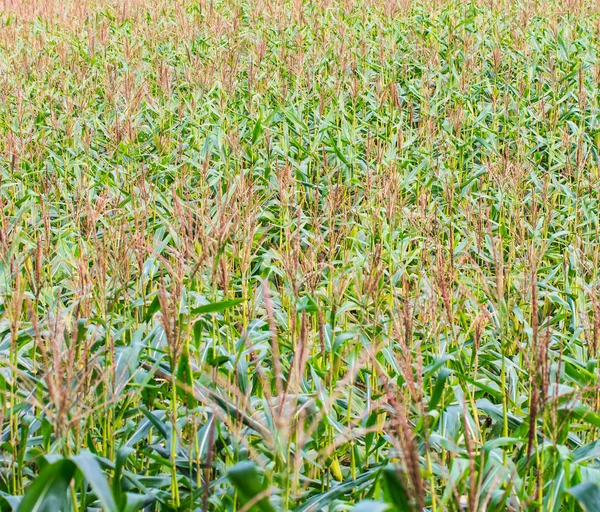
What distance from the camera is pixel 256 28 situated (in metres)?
10.1

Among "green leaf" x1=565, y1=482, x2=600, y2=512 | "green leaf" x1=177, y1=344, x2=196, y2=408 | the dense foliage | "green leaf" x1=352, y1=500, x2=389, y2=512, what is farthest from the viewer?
"green leaf" x1=177, y1=344, x2=196, y2=408

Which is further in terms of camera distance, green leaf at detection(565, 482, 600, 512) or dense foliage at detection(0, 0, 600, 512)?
dense foliage at detection(0, 0, 600, 512)

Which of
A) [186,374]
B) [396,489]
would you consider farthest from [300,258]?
[396,489]

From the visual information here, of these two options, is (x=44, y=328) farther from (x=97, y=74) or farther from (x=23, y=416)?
(x=97, y=74)

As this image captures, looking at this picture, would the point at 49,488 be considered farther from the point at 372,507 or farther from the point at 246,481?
the point at 372,507

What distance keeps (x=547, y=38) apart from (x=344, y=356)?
22.6ft

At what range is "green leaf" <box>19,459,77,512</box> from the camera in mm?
1796

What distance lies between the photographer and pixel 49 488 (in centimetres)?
182

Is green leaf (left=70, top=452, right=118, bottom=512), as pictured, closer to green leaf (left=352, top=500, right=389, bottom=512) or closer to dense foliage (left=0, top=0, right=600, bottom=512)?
dense foliage (left=0, top=0, right=600, bottom=512)

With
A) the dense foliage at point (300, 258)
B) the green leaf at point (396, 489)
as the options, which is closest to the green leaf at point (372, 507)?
the dense foliage at point (300, 258)

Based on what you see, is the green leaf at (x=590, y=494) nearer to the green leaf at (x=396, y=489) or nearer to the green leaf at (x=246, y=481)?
the green leaf at (x=396, y=489)

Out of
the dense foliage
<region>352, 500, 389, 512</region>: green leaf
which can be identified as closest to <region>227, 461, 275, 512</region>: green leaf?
the dense foliage

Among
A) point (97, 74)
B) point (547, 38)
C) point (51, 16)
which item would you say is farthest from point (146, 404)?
point (51, 16)

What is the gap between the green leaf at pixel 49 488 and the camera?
5.89ft
